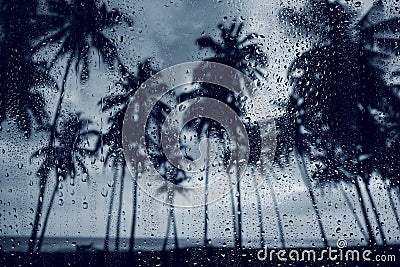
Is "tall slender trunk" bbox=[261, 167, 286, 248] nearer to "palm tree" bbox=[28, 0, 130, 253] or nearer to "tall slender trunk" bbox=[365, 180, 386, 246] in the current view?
"tall slender trunk" bbox=[365, 180, 386, 246]

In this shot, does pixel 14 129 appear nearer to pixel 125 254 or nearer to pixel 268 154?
pixel 125 254

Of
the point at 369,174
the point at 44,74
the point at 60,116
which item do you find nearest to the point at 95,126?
the point at 60,116

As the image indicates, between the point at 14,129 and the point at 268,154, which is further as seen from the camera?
the point at 14,129

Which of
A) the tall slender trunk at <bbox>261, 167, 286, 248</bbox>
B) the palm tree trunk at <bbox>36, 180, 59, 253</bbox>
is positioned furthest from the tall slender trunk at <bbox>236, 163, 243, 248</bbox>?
the palm tree trunk at <bbox>36, 180, 59, 253</bbox>

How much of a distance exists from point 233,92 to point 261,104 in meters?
0.11

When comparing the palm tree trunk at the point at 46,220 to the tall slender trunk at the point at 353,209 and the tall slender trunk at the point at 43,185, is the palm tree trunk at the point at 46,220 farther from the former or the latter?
the tall slender trunk at the point at 353,209

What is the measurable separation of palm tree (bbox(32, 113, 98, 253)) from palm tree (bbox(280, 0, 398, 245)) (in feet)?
2.42

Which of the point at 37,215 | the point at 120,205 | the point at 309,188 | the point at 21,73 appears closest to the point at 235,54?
the point at 309,188

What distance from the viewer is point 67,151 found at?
1747 mm

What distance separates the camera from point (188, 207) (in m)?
1.65

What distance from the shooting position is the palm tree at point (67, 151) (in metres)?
1.73

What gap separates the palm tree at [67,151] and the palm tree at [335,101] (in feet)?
2.42

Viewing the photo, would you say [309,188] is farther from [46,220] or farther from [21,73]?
[21,73]

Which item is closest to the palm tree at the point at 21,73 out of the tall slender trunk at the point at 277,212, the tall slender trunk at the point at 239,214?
the tall slender trunk at the point at 239,214
